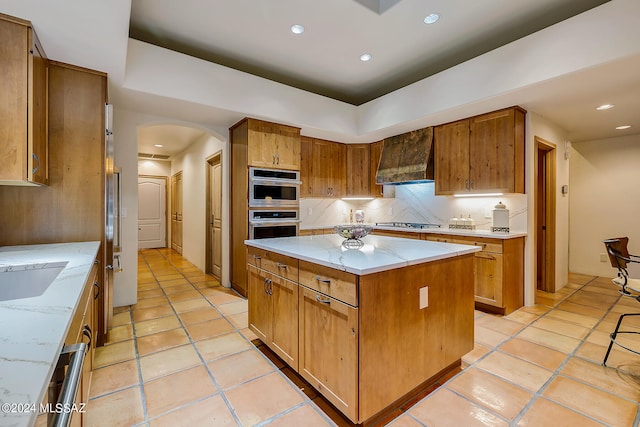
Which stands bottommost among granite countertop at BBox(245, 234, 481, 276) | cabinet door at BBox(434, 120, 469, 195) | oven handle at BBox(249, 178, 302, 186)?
granite countertop at BBox(245, 234, 481, 276)

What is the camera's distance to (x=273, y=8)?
2.56m

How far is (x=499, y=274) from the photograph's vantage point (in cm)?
326

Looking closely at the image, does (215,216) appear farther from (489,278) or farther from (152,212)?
(152,212)

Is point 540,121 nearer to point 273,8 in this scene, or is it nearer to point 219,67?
point 273,8

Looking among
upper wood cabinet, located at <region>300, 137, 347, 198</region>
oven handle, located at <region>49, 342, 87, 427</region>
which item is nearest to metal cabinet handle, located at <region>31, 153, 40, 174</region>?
oven handle, located at <region>49, 342, 87, 427</region>

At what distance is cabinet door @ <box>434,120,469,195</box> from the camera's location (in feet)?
12.6

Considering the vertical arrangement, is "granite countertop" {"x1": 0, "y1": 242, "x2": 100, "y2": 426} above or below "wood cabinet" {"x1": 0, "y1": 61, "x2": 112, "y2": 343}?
below

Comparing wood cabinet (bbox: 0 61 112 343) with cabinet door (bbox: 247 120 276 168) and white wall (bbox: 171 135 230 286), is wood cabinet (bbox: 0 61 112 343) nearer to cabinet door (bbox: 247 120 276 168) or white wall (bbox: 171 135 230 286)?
cabinet door (bbox: 247 120 276 168)

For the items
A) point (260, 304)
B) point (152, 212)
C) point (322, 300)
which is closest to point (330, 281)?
point (322, 300)

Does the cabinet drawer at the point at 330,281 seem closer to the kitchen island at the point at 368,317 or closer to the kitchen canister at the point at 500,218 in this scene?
the kitchen island at the point at 368,317

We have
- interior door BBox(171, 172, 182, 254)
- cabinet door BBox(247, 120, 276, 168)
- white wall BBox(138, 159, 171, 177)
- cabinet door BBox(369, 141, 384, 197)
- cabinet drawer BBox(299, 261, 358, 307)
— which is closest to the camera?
cabinet drawer BBox(299, 261, 358, 307)

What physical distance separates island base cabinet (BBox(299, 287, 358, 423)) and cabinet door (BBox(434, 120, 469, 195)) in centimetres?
297

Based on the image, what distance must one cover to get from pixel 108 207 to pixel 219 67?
1969mm

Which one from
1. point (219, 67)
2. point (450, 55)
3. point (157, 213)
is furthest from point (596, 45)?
point (157, 213)
